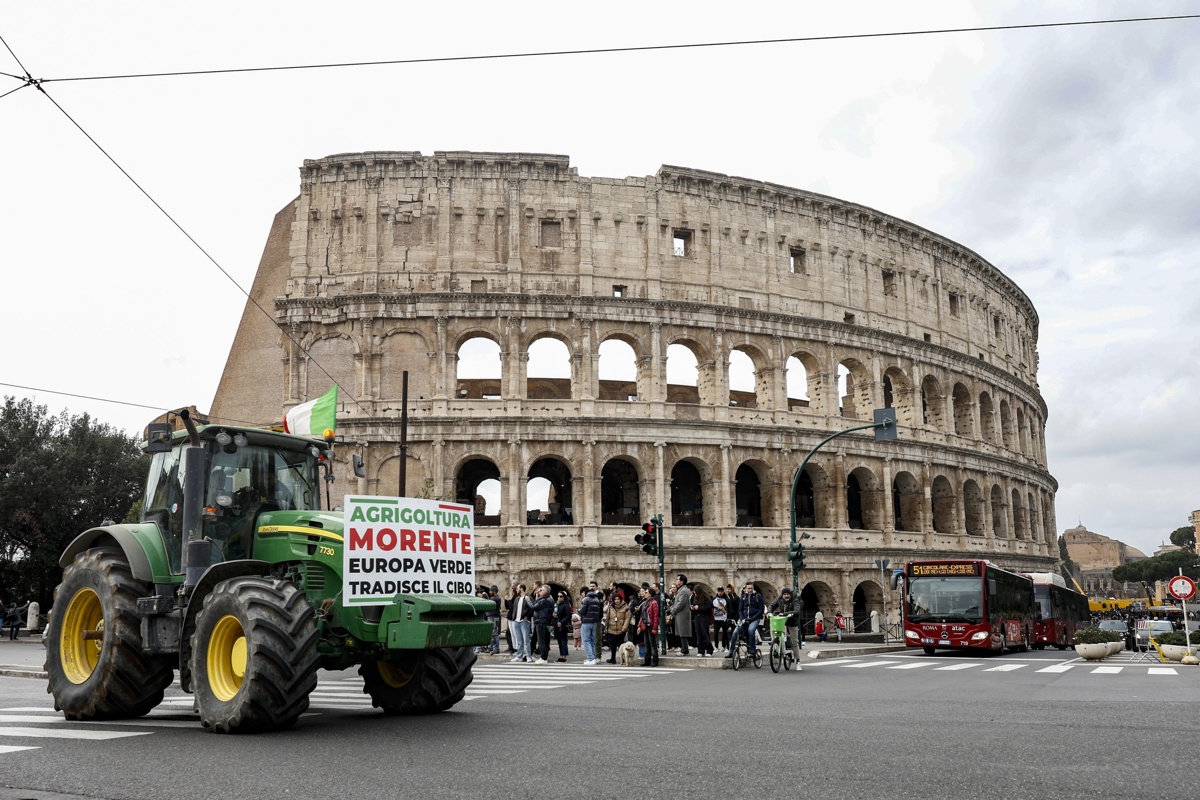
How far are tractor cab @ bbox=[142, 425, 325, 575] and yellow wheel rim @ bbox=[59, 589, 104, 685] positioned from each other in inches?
34.6

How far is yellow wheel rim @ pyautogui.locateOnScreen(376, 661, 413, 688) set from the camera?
847 cm

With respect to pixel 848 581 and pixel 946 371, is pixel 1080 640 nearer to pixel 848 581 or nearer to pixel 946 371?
pixel 848 581

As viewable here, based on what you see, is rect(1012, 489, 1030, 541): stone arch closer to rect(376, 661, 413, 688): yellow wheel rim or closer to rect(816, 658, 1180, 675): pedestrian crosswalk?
rect(816, 658, 1180, 675): pedestrian crosswalk

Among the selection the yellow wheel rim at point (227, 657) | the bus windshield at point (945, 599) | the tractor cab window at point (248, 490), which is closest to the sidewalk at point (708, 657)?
the bus windshield at point (945, 599)

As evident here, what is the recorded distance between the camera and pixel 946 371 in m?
38.9

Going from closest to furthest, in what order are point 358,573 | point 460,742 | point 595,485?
point 460,742 < point 358,573 < point 595,485

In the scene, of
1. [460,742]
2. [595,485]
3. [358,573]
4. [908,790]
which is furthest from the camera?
[595,485]

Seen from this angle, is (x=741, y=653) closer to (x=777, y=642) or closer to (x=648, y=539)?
(x=777, y=642)

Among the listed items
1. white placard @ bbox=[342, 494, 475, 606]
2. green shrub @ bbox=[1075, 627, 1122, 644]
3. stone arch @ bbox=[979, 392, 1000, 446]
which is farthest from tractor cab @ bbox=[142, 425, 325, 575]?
stone arch @ bbox=[979, 392, 1000, 446]

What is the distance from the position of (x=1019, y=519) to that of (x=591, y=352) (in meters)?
23.6

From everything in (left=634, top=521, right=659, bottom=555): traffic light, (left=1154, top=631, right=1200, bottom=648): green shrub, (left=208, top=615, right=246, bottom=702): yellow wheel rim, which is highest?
(left=634, top=521, right=659, bottom=555): traffic light

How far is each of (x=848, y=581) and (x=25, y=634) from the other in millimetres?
27196

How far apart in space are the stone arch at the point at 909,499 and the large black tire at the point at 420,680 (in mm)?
30501

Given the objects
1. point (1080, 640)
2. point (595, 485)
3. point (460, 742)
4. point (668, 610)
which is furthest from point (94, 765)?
point (595, 485)
